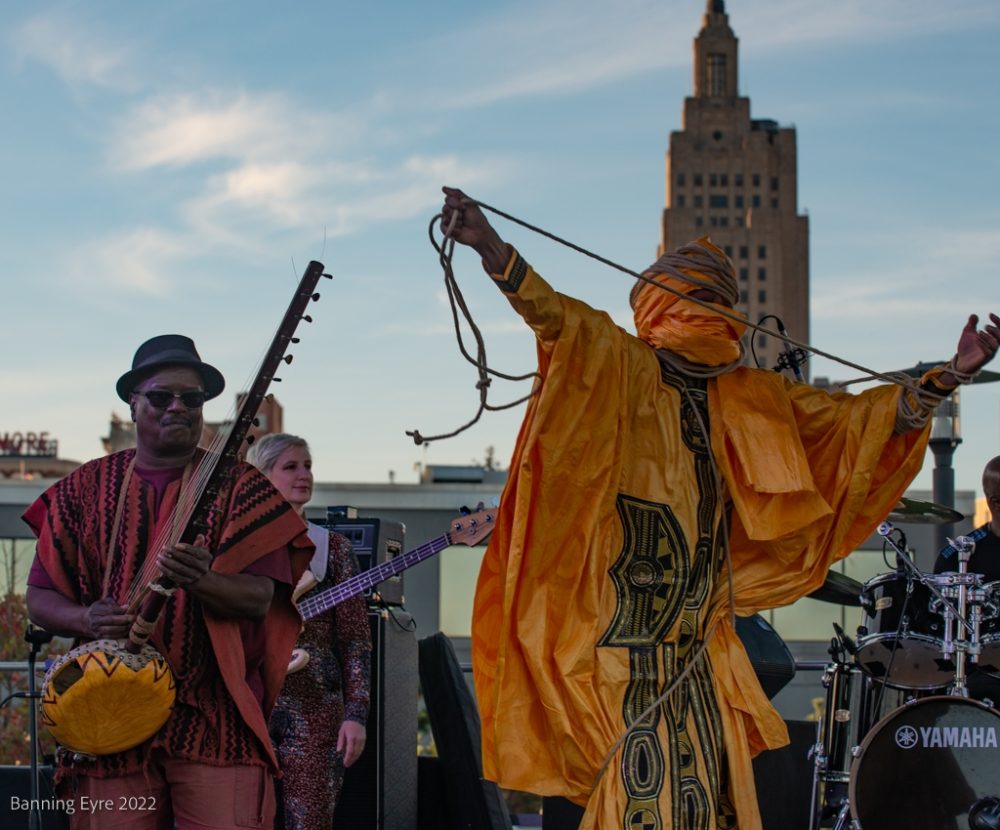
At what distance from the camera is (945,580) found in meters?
5.96

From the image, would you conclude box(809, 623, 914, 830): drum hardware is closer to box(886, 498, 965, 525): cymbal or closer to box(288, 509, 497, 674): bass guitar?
box(886, 498, 965, 525): cymbal

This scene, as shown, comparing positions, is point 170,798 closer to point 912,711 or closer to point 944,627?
point 912,711

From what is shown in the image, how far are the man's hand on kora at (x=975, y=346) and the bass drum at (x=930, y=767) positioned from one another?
6.47ft

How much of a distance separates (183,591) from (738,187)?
126 meters

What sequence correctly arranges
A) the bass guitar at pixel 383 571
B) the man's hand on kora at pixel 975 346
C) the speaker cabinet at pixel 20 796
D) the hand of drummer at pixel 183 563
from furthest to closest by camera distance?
1. the speaker cabinet at pixel 20 796
2. the bass guitar at pixel 383 571
3. the man's hand on kora at pixel 975 346
4. the hand of drummer at pixel 183 563

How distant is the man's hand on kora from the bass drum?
6.47ft

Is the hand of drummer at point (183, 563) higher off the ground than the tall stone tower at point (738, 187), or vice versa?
the tall stone tower at point (738, 187)

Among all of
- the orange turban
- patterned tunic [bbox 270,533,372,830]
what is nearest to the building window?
patterned tunic [bbox 270,533,372,830]

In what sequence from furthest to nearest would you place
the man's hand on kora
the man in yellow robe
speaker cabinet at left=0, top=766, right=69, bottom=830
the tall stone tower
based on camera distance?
the tall stone tower < speaker cabinet at left=0, top=766, right=69, bottom=830 < the man's hand on kora < the man in yellow robe

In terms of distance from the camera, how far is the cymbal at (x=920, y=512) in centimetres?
671

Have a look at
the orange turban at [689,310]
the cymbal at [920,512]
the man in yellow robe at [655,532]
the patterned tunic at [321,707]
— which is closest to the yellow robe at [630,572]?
the man in yellow robe at [655,532]

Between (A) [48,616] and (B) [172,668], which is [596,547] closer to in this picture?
(B) [172,668]

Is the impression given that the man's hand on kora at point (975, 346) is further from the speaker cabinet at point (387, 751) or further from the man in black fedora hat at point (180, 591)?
the speaker cabinet at point (387, 751)

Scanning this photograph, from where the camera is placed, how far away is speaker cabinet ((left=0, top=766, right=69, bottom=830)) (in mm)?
5734
